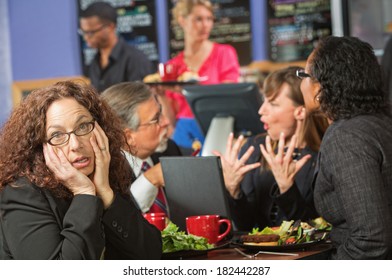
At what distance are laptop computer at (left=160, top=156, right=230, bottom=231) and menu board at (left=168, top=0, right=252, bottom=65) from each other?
4280 mm

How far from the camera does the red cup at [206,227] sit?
→ 2652mm

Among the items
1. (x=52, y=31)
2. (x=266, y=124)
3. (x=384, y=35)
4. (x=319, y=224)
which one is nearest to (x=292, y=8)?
(x=384, y=35)

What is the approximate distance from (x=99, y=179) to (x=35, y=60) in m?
6.01

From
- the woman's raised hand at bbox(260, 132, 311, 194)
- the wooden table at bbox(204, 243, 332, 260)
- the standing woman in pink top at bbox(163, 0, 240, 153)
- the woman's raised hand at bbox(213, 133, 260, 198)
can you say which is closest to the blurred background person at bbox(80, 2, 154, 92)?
the standing woman in pink top at bbox(163, 0, 240, 153)

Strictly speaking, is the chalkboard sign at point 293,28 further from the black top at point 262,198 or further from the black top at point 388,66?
the black top at point 262,198

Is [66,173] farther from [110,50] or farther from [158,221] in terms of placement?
[110,50]

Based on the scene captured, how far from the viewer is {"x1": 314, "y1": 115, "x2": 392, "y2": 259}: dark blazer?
95.5 inches

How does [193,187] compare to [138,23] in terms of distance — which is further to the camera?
[138,23]

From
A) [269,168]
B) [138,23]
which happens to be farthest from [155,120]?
[138,23]

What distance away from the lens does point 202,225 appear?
8.71 ft

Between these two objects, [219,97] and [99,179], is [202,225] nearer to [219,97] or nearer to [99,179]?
[99,179]

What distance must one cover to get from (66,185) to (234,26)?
5166 mm

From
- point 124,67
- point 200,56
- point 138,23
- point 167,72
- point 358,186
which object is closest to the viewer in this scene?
point 358,186

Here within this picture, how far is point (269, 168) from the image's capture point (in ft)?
11.2
